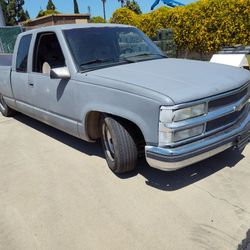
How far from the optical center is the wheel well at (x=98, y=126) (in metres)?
3.53

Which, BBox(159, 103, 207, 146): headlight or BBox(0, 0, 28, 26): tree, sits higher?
BBox(159, 103, 207, 146): headlight

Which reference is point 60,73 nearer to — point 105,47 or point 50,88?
point 50,88

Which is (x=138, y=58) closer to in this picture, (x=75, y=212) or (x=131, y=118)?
(x=131, y=118)

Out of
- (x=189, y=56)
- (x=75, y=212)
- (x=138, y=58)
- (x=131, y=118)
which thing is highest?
(x=138, y=58)

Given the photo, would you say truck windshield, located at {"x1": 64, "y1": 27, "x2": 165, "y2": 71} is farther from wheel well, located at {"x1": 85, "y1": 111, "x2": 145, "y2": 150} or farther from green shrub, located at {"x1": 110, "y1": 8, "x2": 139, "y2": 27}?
green shrub, located at {"x1": 110, "y1": 8, "x2": 139, "y2": 27}

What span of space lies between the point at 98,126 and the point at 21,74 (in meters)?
2.07

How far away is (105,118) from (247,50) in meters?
4.72

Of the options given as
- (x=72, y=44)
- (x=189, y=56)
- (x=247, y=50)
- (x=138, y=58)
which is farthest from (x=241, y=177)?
(x=189, y=56)

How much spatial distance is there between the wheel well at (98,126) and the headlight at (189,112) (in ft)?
2.47

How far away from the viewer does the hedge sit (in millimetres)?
9148

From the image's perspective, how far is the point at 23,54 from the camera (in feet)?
17.2

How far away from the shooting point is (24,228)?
296cm

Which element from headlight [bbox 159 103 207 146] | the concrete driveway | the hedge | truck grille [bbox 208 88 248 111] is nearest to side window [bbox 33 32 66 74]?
the concrete driveway

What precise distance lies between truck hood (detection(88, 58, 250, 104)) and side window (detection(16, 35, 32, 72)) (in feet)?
6.42
